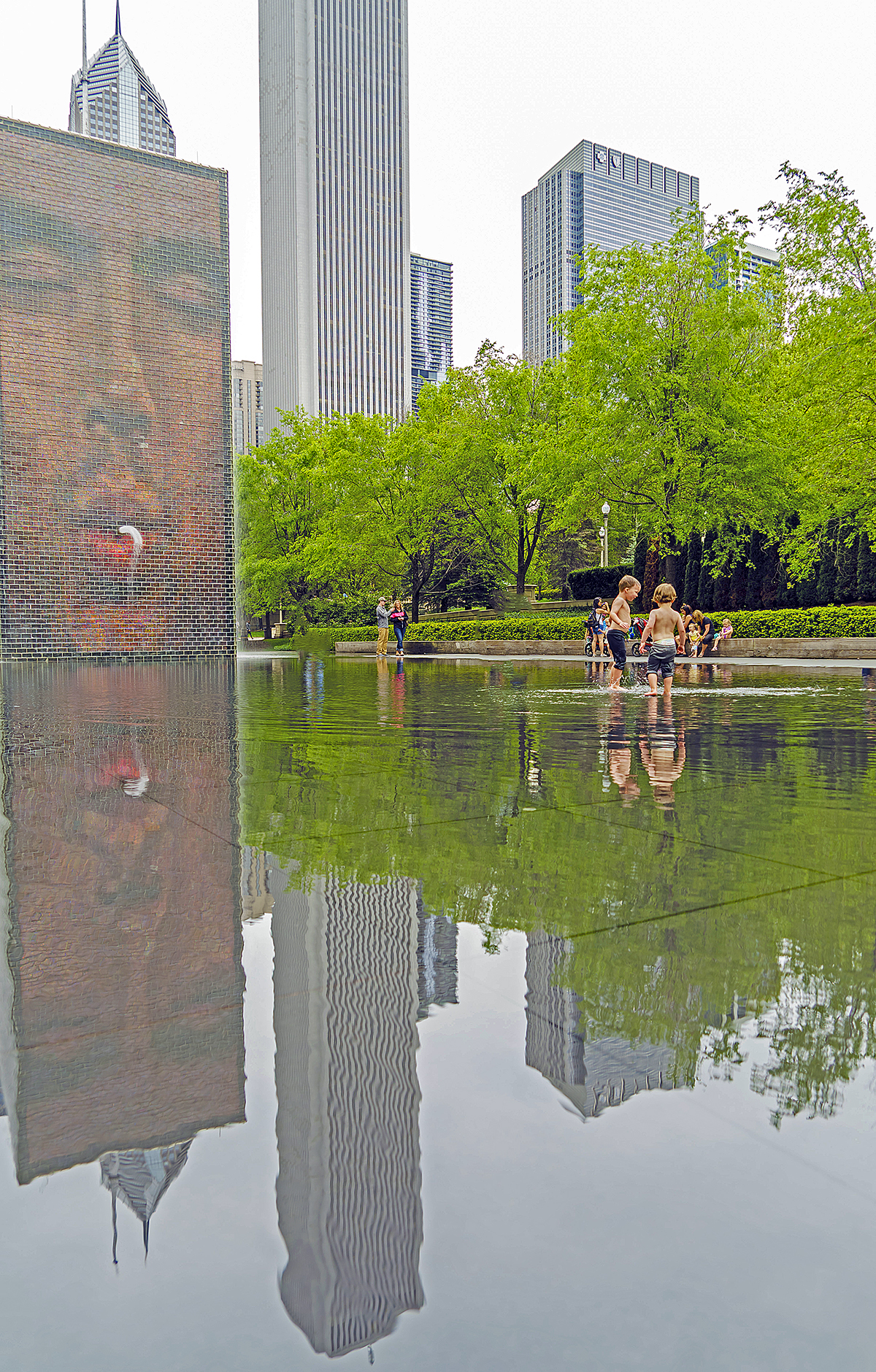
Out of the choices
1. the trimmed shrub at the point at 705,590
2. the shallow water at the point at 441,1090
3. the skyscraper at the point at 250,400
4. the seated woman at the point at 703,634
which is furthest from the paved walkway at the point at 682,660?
the skyscraper at the point at 250,400

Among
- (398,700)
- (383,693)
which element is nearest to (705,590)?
(383,693)

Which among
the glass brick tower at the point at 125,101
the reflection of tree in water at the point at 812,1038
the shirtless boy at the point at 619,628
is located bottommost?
the reflection of tree in water at the point at 812,1038

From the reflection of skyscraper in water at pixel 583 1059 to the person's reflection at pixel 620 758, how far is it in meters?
2.59

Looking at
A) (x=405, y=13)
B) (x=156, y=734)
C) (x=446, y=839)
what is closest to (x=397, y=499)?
(x=156, y=734)

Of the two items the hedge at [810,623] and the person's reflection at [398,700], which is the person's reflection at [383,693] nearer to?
the person's reflection at [398,700]

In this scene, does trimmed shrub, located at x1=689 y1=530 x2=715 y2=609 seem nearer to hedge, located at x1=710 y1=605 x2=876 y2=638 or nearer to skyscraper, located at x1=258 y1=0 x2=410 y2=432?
hedge, located at x1=710 y1=605 x2=876 y2=638

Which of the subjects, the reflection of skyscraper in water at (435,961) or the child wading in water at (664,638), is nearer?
the reflection of skyscraper in water at (435,961)

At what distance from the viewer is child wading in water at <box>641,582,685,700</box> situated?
12.5 meters

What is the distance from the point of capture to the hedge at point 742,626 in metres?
25.0

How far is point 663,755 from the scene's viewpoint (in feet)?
21.3

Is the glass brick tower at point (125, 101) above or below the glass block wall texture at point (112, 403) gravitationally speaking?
above

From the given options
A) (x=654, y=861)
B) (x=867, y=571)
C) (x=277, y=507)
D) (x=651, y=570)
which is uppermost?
(x=277, y=507)

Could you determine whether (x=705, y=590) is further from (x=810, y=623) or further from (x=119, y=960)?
(x=119, y=960)

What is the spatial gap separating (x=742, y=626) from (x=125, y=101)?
2366 inches
